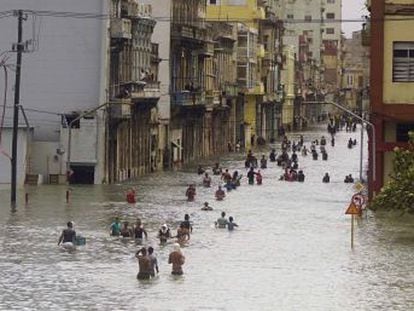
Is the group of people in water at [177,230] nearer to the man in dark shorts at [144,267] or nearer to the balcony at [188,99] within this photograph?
the man in dark shorts at [144,267]

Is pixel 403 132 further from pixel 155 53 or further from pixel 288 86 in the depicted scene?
pixel 288 86

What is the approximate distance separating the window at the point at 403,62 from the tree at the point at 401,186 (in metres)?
6.35

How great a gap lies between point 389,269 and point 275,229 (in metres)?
12.1

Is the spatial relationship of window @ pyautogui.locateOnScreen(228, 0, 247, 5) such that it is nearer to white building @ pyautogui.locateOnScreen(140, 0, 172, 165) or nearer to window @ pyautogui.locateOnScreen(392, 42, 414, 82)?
white building @ pyautogui.locateOnScreen(140, 0, 172, 165)

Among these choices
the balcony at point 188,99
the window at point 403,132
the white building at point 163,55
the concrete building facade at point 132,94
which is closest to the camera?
the window at point 403,132

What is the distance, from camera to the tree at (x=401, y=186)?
5238 centimetres

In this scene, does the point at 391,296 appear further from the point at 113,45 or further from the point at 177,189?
the point at 113,45

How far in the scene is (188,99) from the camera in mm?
100312

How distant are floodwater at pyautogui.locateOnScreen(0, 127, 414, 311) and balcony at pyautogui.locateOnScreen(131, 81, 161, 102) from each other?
12628 mm

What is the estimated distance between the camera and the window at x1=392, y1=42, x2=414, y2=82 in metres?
61.9

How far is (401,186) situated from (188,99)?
4842 cm

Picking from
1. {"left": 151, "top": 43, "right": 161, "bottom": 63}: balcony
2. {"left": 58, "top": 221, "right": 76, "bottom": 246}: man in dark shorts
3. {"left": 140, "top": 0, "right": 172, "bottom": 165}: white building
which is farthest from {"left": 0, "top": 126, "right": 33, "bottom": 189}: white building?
{"left": 58, "top": 221, "right": 76, "bottom": 246}: man in dark shorts

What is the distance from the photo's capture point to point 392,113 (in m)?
61.8

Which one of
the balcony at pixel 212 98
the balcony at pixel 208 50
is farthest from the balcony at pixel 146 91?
the balcony at pixel 212 98
